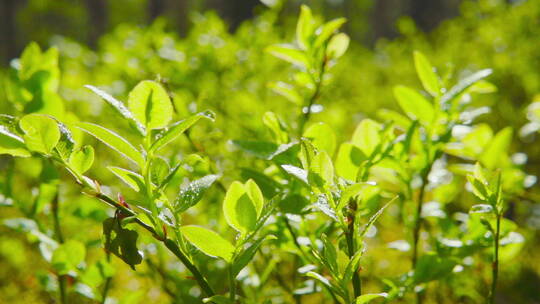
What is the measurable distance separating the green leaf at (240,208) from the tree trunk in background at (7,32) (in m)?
10.7

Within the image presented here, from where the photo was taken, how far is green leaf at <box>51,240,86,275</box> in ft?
2.89

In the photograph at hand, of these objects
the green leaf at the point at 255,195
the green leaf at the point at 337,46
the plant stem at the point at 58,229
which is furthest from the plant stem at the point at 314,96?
the plant stem at the point at 58,229

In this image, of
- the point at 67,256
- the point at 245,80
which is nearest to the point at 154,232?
the point at 67,256

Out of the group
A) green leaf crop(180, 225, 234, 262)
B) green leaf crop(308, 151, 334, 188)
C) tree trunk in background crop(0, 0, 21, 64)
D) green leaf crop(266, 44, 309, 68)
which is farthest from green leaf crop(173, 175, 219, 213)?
tree trunk in background crop(0, 0, 21, 64)

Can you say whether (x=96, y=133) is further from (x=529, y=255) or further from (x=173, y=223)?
(x=529, y=255)

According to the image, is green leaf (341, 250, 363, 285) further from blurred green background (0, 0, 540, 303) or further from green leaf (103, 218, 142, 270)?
blurred green background (0, 0, 540, 303)

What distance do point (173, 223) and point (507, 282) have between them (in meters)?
1.73

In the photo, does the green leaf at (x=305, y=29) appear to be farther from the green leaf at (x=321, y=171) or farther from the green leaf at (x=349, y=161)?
the green leaf at (x=321, y=171)

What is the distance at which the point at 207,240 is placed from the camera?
0.62 meters

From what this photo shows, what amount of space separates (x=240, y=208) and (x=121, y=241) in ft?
0.51

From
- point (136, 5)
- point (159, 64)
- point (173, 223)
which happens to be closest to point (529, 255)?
point (159, 64)

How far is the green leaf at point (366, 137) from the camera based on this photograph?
0.80m

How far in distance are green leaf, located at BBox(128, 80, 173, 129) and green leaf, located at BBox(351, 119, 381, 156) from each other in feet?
1.09

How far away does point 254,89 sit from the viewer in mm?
2104
